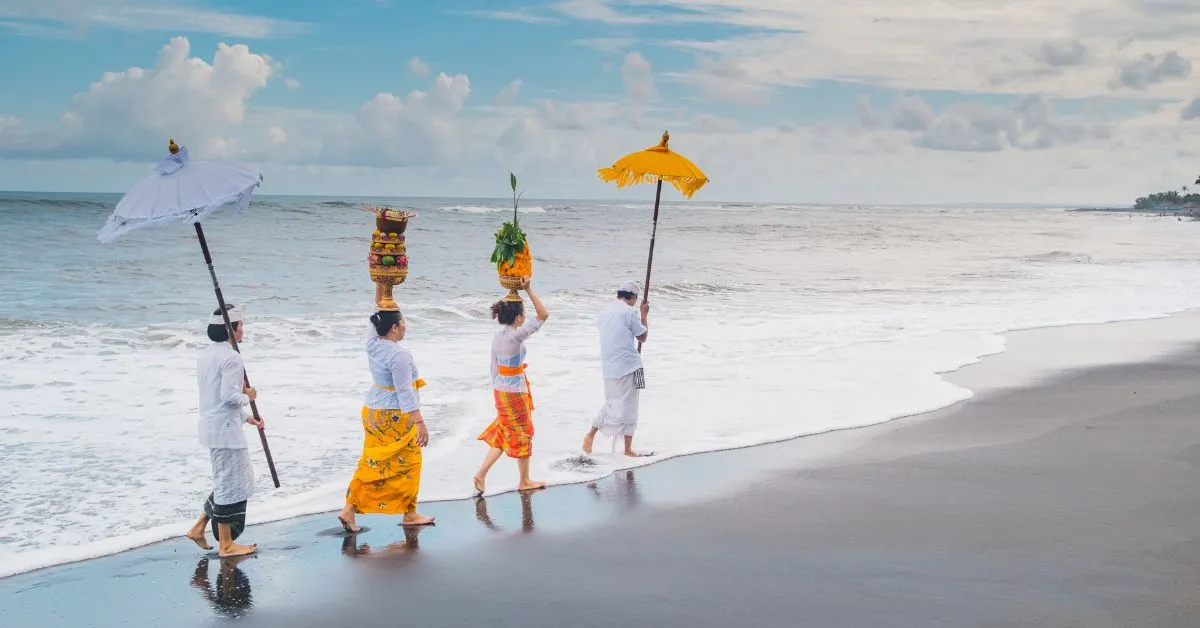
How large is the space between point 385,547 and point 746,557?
7.27ft

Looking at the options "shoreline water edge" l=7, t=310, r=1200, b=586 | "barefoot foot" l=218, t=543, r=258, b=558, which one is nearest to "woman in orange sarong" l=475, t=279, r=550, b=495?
"shoreline water edge" l=7, t=310, r=1200, b=586

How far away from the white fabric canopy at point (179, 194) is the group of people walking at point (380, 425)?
645 mm

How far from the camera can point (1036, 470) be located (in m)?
7.72

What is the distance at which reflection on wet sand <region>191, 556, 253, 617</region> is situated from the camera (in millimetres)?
5207

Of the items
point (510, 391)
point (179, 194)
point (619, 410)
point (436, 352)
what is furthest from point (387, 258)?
point (436, 352)

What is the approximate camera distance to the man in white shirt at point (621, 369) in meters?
8.38

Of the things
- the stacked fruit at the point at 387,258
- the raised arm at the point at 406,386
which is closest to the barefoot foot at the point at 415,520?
the raised arm at the point at 406,386

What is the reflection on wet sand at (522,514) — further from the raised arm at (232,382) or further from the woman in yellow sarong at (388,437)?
the raised arm at (232,382)

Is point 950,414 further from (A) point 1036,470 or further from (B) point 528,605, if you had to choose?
(B) point 528,605

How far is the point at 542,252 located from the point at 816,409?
27.5 m

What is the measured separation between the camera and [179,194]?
19.3ft

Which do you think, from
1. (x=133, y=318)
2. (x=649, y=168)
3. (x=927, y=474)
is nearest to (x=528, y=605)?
(x=927, y=474)

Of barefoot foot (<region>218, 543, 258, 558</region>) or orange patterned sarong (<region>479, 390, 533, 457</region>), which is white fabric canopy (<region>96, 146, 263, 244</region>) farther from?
orange patterned sarong (<region>479, 390, 533, 457</region>)

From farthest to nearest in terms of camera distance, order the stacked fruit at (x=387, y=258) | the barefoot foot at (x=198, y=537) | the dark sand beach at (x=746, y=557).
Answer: the stacked fruit at (x=387, y=258)
the barefoot foot at (x=198, y=537)
the dark sand beach at (x=746, y=557)
